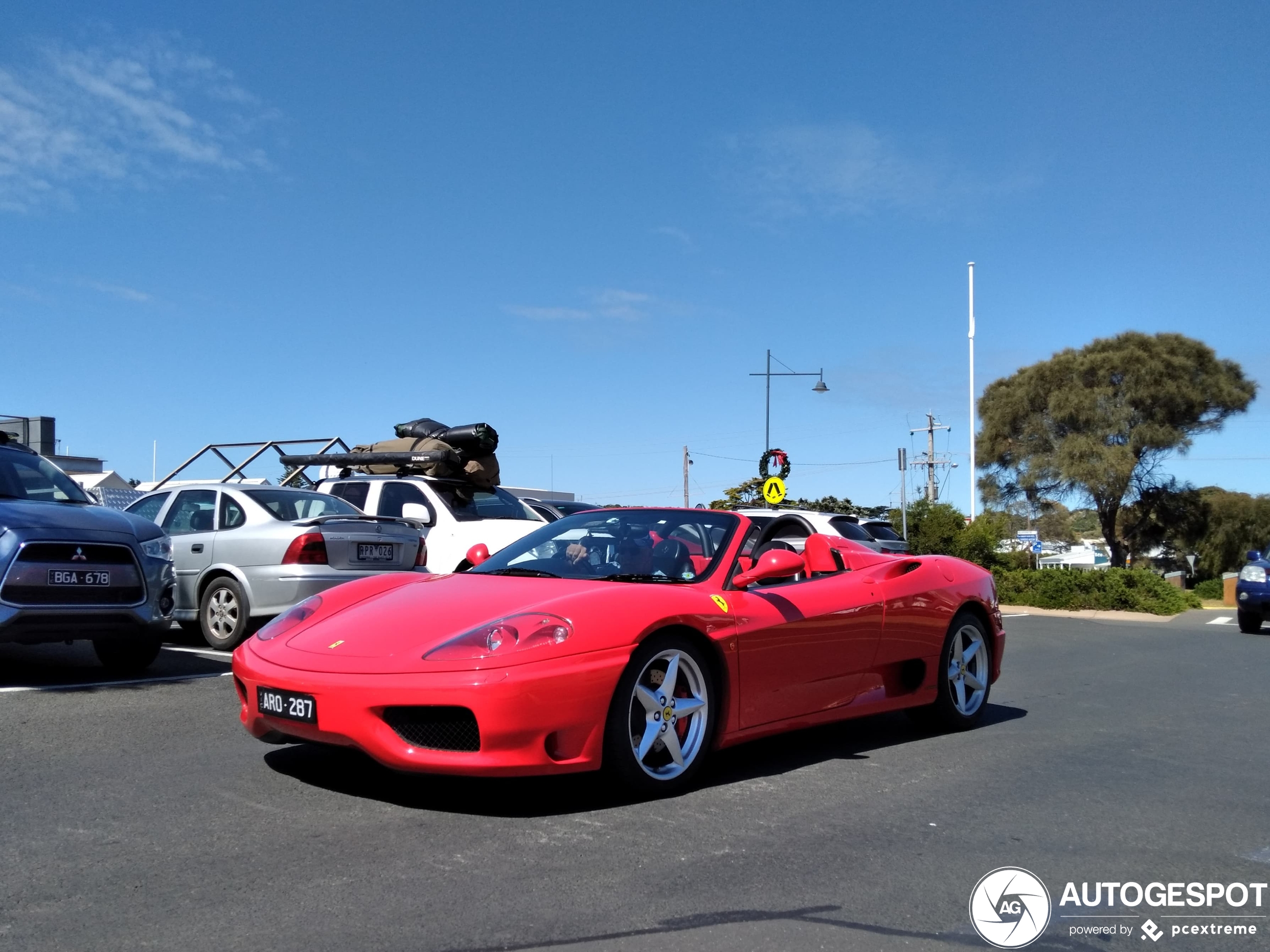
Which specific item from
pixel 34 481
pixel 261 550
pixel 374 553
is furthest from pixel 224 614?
pixel 34 481

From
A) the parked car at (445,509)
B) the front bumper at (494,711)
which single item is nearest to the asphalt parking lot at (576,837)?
the front bumper at (494,711)

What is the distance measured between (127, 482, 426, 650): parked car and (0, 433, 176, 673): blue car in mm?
1329

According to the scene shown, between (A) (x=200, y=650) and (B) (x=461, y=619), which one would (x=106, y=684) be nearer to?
(A) (x=200, y=650)

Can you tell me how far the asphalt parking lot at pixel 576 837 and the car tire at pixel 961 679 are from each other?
5.5 inches

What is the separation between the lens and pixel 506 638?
14.3 ft

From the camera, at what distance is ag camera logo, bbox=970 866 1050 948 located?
10.8 feet

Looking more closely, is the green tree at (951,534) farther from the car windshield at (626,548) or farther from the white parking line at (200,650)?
the car windshield at (626,548)

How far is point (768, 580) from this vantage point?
18.0 ft

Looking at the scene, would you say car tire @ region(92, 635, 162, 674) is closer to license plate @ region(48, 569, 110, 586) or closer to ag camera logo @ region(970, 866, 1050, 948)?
license plate @ region(48, 569, 110, 586)

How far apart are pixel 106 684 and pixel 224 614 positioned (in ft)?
7.28

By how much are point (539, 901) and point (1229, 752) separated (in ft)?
15.2

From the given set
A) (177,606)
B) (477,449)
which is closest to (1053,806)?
(177,606)

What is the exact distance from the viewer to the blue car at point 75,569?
668cm

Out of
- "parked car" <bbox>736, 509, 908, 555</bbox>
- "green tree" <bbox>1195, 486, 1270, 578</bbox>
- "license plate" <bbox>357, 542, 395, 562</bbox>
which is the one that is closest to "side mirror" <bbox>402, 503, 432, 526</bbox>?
"license plate" <bbox>357, 542, 395, 562</bbox>
